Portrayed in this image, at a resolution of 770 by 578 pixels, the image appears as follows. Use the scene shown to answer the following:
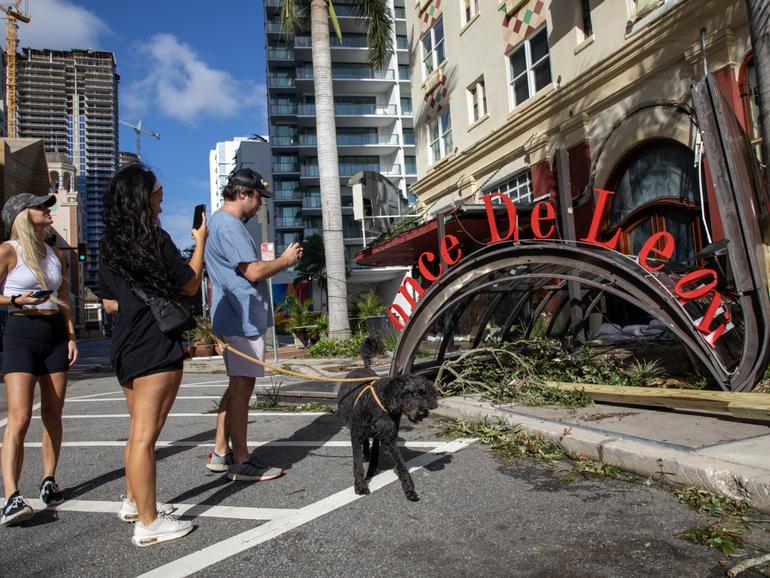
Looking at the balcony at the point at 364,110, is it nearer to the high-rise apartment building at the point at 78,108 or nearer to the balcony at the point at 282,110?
the balcony at the point at 282,110

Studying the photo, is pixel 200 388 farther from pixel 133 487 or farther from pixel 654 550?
pixel 654 550

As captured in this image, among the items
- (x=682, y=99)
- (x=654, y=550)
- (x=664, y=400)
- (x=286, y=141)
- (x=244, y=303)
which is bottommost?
(x=654, y=550)

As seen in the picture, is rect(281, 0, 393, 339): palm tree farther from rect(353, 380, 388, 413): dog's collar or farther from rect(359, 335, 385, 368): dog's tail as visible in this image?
rect(353, 380, 388, 413): dog's collar

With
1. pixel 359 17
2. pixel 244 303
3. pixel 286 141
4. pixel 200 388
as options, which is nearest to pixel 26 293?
pixel 244 303

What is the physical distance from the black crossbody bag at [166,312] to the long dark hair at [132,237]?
0.15 ft

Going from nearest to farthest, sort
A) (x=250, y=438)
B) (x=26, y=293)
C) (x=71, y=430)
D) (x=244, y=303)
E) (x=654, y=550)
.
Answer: (x=654, y=550), (x=26, y=293), (x=244, y=303), (x=250, y=438), (x=71, y=430)

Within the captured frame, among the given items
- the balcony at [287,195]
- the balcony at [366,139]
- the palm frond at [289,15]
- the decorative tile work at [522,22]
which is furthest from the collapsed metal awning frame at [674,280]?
the balcony at [287,195]

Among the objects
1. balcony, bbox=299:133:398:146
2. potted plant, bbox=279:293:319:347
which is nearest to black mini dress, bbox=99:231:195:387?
potted plant, bbox=279:293:319:347

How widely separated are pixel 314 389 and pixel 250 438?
7.20 ft

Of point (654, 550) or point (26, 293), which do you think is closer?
point (654, 550)

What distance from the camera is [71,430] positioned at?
6605 mm

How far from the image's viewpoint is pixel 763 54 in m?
5.68

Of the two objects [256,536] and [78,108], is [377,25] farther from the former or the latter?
[78,108]

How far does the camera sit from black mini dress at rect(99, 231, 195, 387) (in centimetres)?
300
